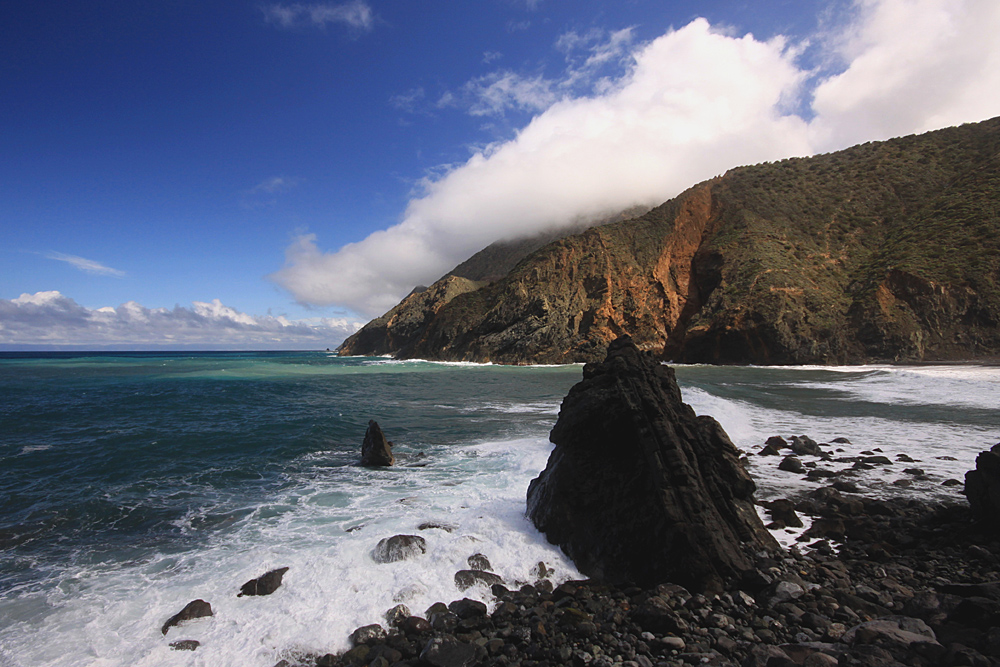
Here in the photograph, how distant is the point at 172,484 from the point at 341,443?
5713 millimetres

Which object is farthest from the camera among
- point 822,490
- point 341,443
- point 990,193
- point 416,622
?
point 990,193

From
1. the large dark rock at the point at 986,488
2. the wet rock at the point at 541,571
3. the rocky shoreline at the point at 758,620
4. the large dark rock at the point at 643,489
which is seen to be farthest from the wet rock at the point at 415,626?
the large dark rock at the point at 986,488

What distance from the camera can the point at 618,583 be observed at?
20.8ft

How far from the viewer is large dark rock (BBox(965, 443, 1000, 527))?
23.1ft

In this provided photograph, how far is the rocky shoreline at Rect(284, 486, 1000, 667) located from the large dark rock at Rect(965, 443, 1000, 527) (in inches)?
11.6

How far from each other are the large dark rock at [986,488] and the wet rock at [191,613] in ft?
41.0

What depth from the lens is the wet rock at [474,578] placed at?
21.0 feet

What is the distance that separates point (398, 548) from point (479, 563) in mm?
1442

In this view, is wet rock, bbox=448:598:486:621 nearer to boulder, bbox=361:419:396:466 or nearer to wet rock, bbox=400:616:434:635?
wet rock, bbox=400:616:434:635

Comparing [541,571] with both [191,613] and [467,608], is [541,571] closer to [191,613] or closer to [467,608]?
[467,608]

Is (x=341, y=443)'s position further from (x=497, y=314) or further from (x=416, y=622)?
(x=497, y=314)

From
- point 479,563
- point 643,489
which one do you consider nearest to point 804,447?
point 643,489

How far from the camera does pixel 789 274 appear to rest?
6112 cm

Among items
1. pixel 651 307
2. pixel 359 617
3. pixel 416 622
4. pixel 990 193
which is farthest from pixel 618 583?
pixel 990 193
